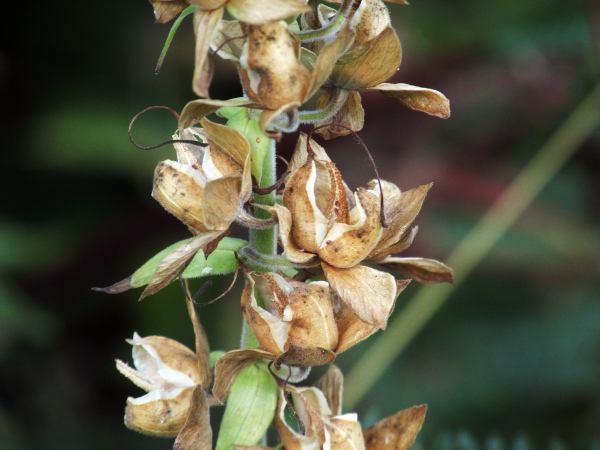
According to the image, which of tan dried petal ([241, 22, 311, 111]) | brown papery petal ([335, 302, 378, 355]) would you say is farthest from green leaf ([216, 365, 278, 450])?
tan dried petal ([241, 22, 311, 111])

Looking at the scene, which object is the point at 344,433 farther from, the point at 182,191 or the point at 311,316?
the point at 182,191

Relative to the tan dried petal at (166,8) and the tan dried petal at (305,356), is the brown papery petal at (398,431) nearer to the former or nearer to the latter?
the tan dried petal at (305,356)

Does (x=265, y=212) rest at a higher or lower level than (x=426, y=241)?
higher

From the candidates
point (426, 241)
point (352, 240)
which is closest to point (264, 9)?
point (352, 240)

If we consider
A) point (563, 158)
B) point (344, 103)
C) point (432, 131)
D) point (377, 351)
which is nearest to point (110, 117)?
point (432, 131)

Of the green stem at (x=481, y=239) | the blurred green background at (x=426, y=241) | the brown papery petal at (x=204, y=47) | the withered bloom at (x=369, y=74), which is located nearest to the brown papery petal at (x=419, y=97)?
the withered bloom at (x=369, y=74)

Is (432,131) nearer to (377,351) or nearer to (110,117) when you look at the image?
(377,351)
